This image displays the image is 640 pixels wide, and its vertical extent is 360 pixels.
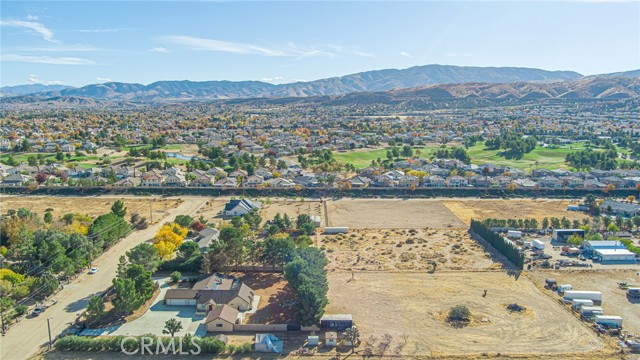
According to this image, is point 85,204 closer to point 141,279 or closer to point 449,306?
point 141,279

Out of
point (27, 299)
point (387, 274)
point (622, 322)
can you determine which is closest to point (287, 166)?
point (387, 274)

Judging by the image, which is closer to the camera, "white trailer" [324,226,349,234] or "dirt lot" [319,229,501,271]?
"dirt lot" [319,229,501,271]

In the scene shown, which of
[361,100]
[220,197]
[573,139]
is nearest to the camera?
[220,197]

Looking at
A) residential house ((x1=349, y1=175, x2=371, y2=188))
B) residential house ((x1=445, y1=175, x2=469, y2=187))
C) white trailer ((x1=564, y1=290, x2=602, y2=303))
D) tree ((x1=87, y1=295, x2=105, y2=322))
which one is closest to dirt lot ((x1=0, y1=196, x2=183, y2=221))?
tree ((x1=87, y1=295, x2=105, y2=322))

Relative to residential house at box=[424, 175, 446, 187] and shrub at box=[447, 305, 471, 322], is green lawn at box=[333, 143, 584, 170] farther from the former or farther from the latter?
shrub at box=[447, 305, 471, 322]

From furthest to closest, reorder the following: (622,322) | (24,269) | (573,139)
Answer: (573,139) < (24,269) < (622,322)

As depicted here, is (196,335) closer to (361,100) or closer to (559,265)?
(559,265)

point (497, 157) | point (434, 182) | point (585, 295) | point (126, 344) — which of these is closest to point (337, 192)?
point (434, 182)
